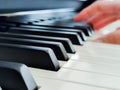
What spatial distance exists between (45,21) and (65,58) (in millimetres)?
461

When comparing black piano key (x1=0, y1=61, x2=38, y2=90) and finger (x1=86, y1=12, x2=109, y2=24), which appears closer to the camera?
black piano key (x1=0, y1=61, x2=38, y2=90)

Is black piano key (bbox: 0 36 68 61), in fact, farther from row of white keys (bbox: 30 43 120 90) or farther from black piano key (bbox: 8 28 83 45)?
black piano key (bbox: 8 28 83 45)

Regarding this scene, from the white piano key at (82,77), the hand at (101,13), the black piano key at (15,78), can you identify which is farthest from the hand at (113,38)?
the black piano key at (15,78)

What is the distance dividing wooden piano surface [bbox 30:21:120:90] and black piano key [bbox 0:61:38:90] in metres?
0.03

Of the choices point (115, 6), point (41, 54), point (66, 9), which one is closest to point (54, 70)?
point (41, 54)

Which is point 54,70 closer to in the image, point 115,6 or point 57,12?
point 115,6

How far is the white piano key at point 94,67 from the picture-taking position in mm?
534

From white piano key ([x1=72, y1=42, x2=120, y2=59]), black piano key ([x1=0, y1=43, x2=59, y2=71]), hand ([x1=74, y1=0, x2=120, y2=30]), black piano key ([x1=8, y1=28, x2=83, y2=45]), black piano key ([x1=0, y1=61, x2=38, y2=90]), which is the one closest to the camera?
black piano key ([x1=0, y1=61, x2=38, y2=90])

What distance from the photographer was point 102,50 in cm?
73

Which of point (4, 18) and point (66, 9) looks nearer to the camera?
point (4, 18)

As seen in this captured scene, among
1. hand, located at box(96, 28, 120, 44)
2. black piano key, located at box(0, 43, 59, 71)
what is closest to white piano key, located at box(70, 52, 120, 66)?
black piano key, located at box(0, 43, 59, 71)

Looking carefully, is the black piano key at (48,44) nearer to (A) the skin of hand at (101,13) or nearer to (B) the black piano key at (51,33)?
(B) the black piano key at (51,33)

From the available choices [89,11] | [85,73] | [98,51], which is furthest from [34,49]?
[89,11]

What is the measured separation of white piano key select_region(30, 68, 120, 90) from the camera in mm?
462
